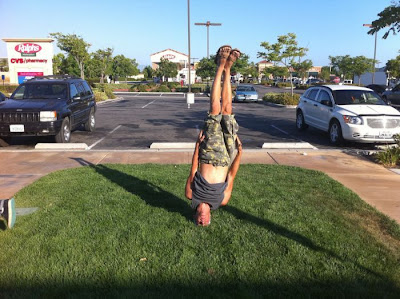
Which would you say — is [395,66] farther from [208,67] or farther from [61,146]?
[61,146]

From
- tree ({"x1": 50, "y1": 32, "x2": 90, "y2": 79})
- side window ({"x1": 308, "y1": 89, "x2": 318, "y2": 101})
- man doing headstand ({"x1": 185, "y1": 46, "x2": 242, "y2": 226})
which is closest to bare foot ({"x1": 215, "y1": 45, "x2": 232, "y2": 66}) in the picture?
man doing headstand ({"x1": 185, "y1": 46, "x2": 242, "y2": 226})

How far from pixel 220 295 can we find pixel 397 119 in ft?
26.8

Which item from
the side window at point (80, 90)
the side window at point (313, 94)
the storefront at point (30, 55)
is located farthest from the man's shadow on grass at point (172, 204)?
the storefront at point (30, 55)

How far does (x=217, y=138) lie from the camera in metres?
4.14

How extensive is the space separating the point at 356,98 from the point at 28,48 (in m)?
26.1

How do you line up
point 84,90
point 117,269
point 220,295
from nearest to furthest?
point 220,295 → point 117,269 → point 84,90

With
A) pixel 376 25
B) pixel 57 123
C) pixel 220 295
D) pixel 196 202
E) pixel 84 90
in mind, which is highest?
pixel 376 25

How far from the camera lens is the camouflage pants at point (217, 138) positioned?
4.11 m

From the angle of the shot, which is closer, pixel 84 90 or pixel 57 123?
pixel 57 123

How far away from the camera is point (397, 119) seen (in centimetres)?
923

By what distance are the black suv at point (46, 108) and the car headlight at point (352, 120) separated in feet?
24.4

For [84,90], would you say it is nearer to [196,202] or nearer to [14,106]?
[14,106]

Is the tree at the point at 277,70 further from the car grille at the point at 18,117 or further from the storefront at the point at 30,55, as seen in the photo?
the car grille at the point at 18,117

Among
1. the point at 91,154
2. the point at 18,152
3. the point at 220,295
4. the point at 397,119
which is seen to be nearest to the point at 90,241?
the point at 220,295
